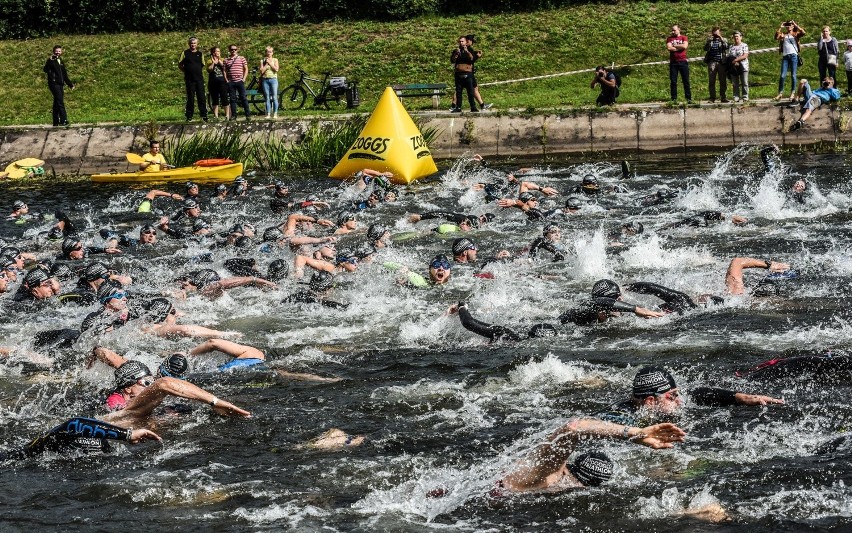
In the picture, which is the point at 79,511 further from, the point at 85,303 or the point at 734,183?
the point at 734,183

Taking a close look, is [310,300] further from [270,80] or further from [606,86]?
[606,86]

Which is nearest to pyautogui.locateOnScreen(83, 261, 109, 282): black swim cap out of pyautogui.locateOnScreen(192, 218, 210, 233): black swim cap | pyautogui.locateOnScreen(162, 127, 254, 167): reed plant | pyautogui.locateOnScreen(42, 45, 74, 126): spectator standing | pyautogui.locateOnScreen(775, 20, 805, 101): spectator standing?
pyautogui.locateOnScreen(192, 218, 210, 233): black swim cap

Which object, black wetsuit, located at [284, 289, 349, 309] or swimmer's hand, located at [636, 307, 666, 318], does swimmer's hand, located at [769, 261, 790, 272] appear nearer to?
swimmer's hand, located at [636, 307, 666, 318]

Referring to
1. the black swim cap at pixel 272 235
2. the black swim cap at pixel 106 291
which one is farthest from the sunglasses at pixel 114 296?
the black swim cap at pixel 272 235

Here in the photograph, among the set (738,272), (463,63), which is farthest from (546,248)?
(463,63)

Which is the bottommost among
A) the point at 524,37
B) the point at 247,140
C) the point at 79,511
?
the point at 79,511

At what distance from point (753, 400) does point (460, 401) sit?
2739mm

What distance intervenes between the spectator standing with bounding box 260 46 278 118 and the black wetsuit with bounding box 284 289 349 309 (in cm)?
1188

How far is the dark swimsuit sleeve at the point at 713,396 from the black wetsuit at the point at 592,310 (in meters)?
2.36

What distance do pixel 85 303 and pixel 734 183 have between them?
12489 mm

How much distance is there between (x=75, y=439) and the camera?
9734 mm

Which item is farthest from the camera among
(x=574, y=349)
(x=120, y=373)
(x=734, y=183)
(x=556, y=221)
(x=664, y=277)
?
(x=734, y=183)

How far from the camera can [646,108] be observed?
82.1 feet

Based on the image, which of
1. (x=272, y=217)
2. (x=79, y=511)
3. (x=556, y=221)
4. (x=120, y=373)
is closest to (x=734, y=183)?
(x=556, y=221)
